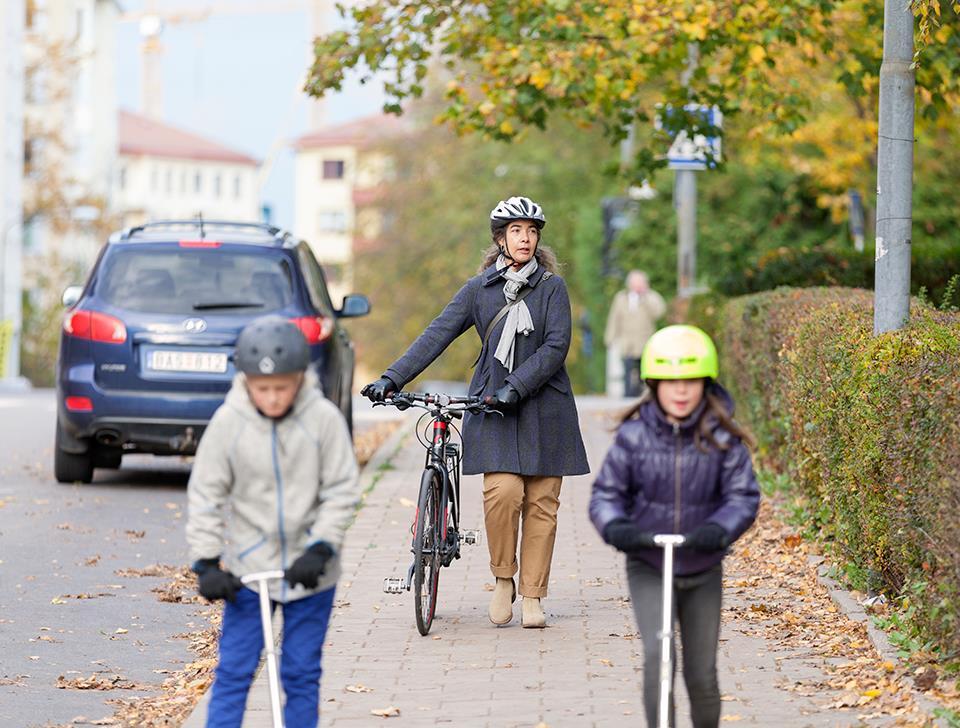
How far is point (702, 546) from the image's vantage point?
517 centimetres

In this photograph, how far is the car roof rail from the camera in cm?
1390

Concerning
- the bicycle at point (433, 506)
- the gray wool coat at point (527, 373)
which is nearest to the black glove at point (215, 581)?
the bicycle at point (433, 506)

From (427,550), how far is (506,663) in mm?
863

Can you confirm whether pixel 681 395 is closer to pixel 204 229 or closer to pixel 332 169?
pixel 204 229

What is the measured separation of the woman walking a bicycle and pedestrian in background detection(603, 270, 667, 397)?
57.8 ft

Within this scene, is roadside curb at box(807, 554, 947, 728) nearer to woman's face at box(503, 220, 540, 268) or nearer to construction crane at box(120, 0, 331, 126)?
woman's face at box(503, 220, 540, 268)

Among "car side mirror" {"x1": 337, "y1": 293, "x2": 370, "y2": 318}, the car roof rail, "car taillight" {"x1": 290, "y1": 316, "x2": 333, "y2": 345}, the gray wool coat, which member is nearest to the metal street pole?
"car side mirror" {"x1": 337, "y1": 293, "x2": 370, "y2": 318}

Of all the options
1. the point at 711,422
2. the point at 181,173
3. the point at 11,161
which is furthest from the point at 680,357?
the point at 181,173

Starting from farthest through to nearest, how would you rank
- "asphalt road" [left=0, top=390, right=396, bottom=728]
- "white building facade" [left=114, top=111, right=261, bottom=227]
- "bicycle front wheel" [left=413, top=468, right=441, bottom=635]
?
"white building facade" [left=114, top=111, right=261, bottom=227] < "bicycle front wheel" [left=413, top=468, right=441, bottom=635] < "asphalt road" [left=0, top=390, right=396, bottom=728]

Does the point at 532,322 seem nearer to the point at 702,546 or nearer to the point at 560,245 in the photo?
the point at 702,546

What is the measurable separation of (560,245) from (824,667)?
40642 mm

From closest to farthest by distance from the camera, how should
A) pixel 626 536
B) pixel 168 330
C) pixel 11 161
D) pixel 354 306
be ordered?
1. pixel 626 536
2. pixel 168 330
3. pixel 354 306
4. pixel 11 161

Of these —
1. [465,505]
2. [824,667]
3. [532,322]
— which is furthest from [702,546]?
[465,505]

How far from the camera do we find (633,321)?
86.0ft
